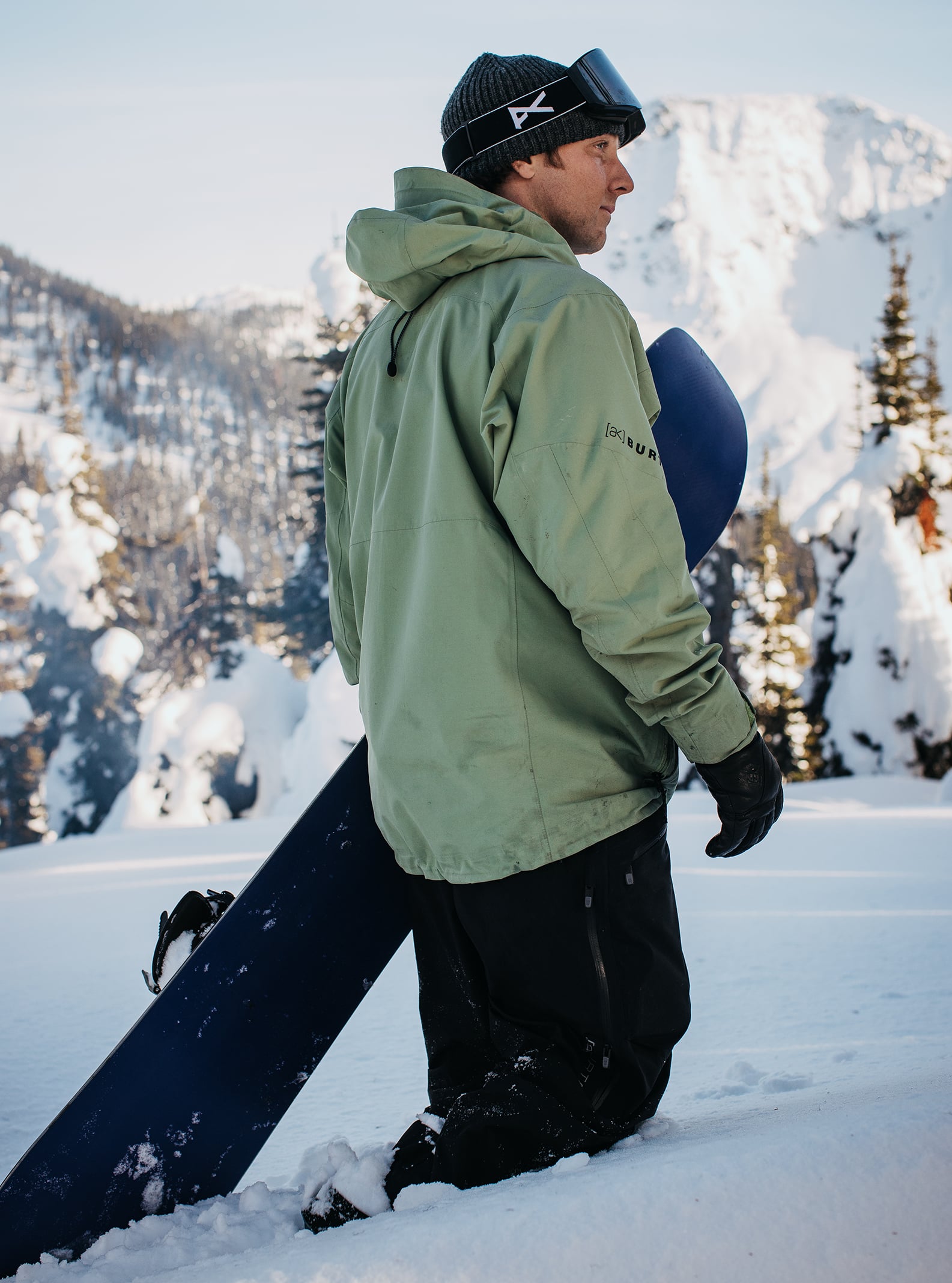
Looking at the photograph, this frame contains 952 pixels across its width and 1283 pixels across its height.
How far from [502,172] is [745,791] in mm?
1058

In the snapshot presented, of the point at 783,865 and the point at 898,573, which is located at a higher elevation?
the point at 783,865

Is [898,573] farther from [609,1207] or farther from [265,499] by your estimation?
[265,499]

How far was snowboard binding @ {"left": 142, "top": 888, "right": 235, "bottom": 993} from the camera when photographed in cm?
160

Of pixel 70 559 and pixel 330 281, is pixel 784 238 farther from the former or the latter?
pixel 70 559

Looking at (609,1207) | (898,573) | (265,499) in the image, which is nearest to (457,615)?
(609,1207)

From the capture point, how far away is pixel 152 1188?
140 centimetres

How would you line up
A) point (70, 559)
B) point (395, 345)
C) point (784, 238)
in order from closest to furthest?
point (395, 345)
point (70, 559)
point (784, 238)

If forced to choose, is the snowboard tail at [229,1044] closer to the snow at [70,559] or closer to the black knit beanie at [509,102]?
the black knit beanie at [509,102]

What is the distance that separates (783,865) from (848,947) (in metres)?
1.57

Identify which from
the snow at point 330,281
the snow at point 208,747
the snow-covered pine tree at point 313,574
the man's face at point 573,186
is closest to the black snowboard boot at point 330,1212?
the man's face at point 573,186

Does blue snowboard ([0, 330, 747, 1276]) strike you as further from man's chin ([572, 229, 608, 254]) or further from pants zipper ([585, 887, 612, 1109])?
pants zipper ([585, 887, 612, 1109])

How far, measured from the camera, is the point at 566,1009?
50.8 inches

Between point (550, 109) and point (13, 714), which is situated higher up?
point (550, 109)

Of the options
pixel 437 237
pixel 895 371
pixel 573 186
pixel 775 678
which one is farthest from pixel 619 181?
pixel 775 678
